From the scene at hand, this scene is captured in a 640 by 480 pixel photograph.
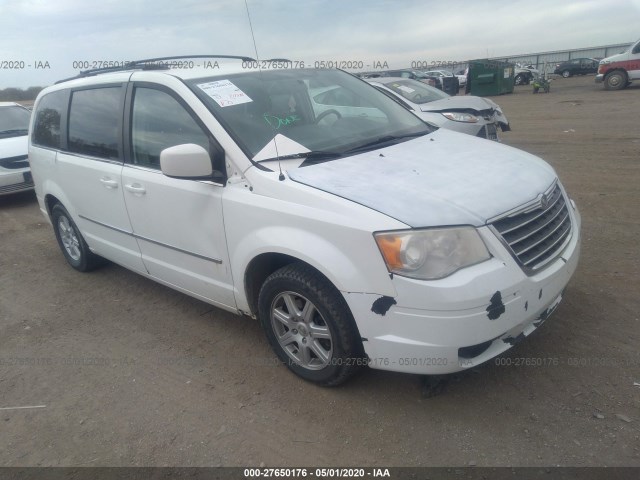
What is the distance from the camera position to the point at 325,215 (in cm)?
255

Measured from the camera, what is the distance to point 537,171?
311 cm

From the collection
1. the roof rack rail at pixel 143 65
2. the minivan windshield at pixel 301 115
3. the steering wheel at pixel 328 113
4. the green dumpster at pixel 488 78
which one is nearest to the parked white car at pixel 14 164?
the roof rack rail at pixel 143 65

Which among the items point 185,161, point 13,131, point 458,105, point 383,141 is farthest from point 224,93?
point 13,131

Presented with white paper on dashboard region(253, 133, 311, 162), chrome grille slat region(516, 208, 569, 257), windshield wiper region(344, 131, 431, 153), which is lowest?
chrome grille slat region(516, 208, 569, 257)

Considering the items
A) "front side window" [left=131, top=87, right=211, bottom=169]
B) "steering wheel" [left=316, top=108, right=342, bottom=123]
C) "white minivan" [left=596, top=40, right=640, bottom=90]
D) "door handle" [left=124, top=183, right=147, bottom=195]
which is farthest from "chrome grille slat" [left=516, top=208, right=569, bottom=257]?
"white minivan" [left=596, top=40, right=640, bottom=90]

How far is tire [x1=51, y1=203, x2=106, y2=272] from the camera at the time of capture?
487 centimetres

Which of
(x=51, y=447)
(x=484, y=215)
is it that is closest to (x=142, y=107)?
(x=51, y=447)

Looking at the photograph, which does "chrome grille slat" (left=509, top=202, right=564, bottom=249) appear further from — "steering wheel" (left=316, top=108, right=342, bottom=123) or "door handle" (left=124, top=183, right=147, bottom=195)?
"door handle" (left=124, top=183, right=147, bottom=195)

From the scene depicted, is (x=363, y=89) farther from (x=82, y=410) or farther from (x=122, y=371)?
(x=82, y=410)

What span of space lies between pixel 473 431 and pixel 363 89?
2.69m

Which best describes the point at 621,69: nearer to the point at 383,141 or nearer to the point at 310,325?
the point at 383,141

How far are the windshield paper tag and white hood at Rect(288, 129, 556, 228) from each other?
0.75m

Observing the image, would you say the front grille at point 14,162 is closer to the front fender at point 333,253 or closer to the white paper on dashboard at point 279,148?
the white paper on dashboard at point 279,148

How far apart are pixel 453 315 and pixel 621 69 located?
73.2ft
